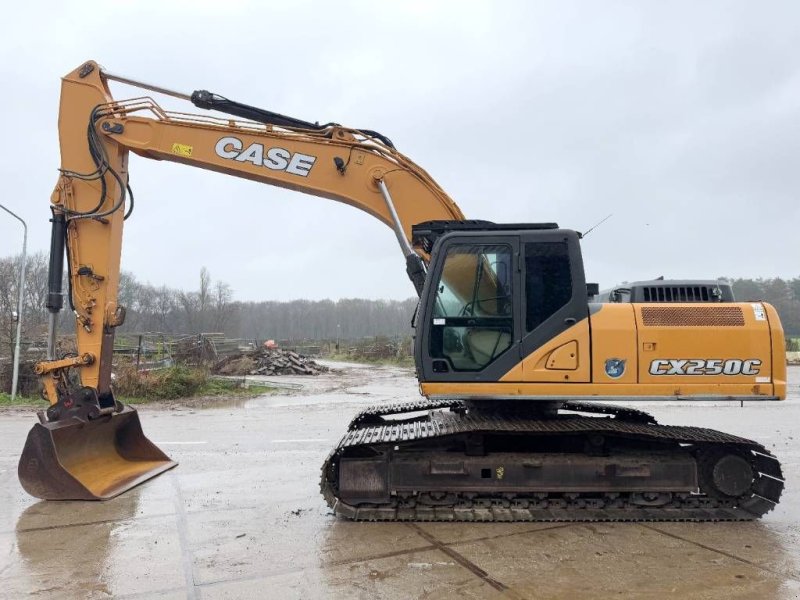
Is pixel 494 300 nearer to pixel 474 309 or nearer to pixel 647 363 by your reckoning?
pixel 474 309

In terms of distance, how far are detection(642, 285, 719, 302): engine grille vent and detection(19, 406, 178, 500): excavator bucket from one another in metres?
5.97

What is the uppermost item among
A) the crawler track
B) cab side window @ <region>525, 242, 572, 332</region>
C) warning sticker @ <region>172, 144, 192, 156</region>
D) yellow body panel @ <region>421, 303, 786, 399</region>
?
warning sticker @ <region>172, 144, 192, 156</region>

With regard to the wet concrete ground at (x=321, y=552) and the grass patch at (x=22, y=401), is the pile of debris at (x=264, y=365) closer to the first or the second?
the grass patch at (x=22, y=401)

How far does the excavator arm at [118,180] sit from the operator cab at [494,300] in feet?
3.21

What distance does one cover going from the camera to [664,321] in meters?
5.16

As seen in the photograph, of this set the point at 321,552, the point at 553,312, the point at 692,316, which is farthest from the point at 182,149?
the point at 692,316

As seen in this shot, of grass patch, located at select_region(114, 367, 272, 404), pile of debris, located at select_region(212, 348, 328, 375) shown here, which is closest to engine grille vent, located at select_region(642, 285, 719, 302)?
grass patch, located at select_region(114, 367, 272, 404)

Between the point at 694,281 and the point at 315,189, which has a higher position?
the point at 315,189

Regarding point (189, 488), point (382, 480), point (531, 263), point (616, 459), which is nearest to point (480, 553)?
point (382, 480)

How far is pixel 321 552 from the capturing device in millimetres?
4375

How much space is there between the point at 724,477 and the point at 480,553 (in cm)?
240

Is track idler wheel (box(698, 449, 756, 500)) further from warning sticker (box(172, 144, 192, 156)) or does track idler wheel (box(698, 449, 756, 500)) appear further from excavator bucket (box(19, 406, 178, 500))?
warning sticker (box(172, 144, 192, 156))

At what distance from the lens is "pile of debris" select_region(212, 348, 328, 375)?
25.3m

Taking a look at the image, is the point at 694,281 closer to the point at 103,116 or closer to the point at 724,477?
the point at 724,477
